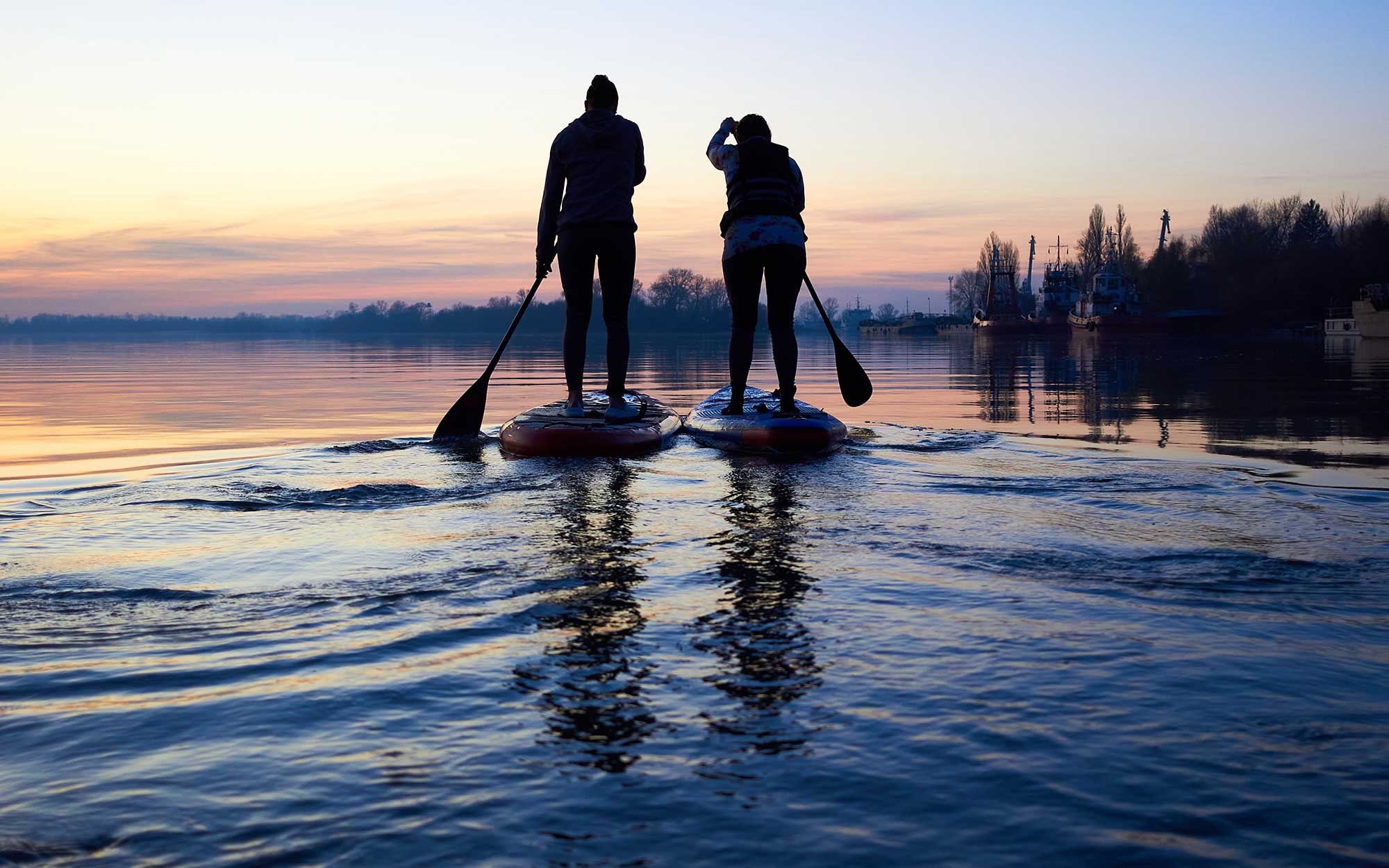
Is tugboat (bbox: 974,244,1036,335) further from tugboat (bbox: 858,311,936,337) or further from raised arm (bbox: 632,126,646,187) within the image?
raised arm (bbox: 632,126,646,187)

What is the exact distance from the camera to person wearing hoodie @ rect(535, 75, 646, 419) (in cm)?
762

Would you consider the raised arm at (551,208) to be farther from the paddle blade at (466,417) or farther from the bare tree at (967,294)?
the bare tree at (967,294)

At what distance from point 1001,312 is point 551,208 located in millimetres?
108510

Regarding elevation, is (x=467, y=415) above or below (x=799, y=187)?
below

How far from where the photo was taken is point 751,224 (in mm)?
7785

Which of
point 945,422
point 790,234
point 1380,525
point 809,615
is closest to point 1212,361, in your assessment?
point 945,422

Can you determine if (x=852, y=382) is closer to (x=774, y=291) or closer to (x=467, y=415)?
(x=774, y=291)

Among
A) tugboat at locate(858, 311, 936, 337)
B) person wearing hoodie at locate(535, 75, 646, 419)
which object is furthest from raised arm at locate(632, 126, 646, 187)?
tugboat at locate(858, 311, 936, 337)

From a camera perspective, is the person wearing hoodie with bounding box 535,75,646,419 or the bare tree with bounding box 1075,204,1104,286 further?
the bare tree with bounding box 1075,204,1104,286

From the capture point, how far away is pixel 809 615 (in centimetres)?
297

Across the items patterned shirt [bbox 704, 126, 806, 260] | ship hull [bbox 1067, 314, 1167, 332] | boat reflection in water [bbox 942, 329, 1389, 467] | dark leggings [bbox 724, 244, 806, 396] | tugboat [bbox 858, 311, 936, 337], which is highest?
tugboat [bbox 858, 311, 936, 337]

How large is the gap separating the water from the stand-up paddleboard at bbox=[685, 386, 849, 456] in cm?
121

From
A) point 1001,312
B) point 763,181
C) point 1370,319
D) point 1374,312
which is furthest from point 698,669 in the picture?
point 1001,312

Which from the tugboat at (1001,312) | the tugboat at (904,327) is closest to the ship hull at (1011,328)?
the tugboat at (1001,312)
